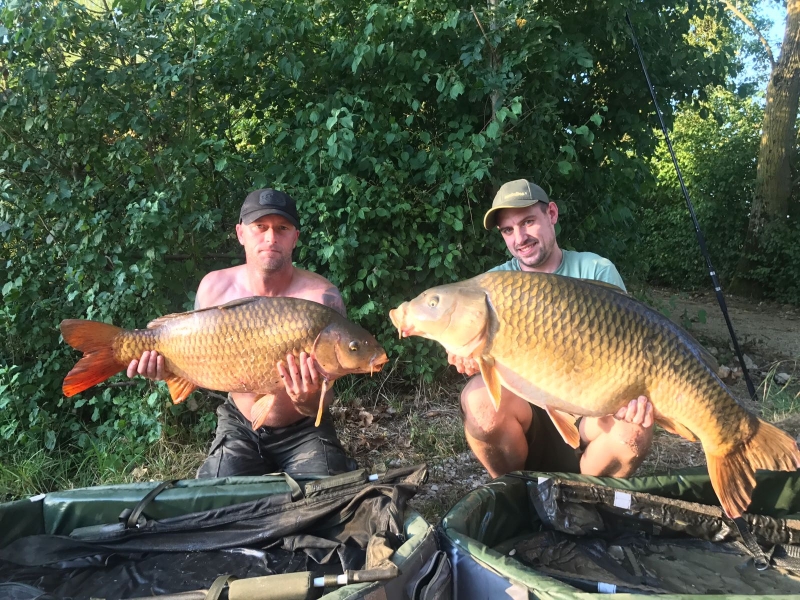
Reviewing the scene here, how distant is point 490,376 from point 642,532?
757mm

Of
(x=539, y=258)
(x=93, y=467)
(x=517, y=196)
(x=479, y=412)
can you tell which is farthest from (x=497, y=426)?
(x=93, y=467)

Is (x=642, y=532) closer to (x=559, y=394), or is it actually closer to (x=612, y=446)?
(x=612, y=446)

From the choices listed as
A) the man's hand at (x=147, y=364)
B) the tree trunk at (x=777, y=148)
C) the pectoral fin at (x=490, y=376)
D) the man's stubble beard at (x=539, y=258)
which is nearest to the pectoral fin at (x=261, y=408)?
the man's hand at (x=147, y=364)

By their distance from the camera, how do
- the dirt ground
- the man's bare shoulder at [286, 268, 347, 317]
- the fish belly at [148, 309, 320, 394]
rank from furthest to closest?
1. the dirt ground
2. the man's bare shoulder at [286, 268, 347, 317]
3. the fish belly at [148, 309, 320, 394]

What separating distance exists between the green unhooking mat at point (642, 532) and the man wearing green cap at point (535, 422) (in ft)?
0.44

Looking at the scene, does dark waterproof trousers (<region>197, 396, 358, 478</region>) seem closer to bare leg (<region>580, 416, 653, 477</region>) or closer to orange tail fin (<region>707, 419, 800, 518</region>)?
bare leg (<region>580, 416, 653, 477</region>)

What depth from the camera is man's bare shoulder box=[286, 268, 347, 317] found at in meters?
2.11

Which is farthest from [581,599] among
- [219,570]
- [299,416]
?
[299,416]

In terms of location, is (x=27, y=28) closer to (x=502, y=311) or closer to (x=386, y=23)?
(x=386, y=23)

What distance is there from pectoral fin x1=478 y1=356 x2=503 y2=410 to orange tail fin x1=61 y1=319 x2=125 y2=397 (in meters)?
1.13

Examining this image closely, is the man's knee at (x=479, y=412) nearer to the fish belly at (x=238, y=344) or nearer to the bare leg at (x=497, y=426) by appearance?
the bare leg at (x=497, y=426)

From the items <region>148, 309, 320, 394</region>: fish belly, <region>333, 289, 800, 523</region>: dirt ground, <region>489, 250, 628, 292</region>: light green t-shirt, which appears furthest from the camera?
<region>333, 289, 800, 523</region>: dirt ground

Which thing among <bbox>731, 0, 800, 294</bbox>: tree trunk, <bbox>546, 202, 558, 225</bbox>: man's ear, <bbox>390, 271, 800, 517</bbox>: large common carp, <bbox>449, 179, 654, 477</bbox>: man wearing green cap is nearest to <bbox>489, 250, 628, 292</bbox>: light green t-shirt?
<bbox>449, 179, 654, 477</bbox>: man wearing green cap

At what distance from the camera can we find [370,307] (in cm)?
287
